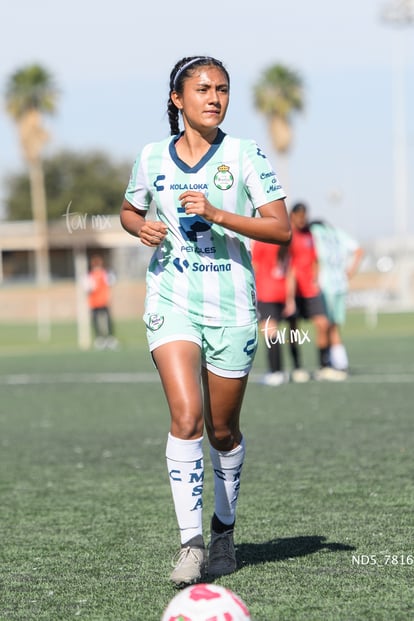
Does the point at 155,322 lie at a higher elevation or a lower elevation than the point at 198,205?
lower

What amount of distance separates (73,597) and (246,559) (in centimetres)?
101

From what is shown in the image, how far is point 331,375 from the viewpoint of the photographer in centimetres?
1698

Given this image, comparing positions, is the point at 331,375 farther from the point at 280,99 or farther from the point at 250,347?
the point at 280,99

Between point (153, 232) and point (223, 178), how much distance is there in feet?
1.29

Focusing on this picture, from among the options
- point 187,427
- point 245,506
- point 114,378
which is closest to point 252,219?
point 187,427

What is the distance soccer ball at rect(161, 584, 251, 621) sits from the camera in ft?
13.6

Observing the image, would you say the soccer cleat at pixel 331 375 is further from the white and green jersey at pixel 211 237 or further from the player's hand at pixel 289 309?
the white and green jersey at pixel 211 237

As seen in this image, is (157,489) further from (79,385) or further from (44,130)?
(44,130)

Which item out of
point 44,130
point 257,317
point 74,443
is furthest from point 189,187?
point 44,130

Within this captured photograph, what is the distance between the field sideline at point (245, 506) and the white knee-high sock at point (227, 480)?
251 mm

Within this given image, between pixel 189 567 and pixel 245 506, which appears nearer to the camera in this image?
pixel 189 567

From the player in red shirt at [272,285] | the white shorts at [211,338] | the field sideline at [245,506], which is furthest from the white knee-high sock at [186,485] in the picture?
the player in red shirt at [272,285]

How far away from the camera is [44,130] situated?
5769 centimetres
